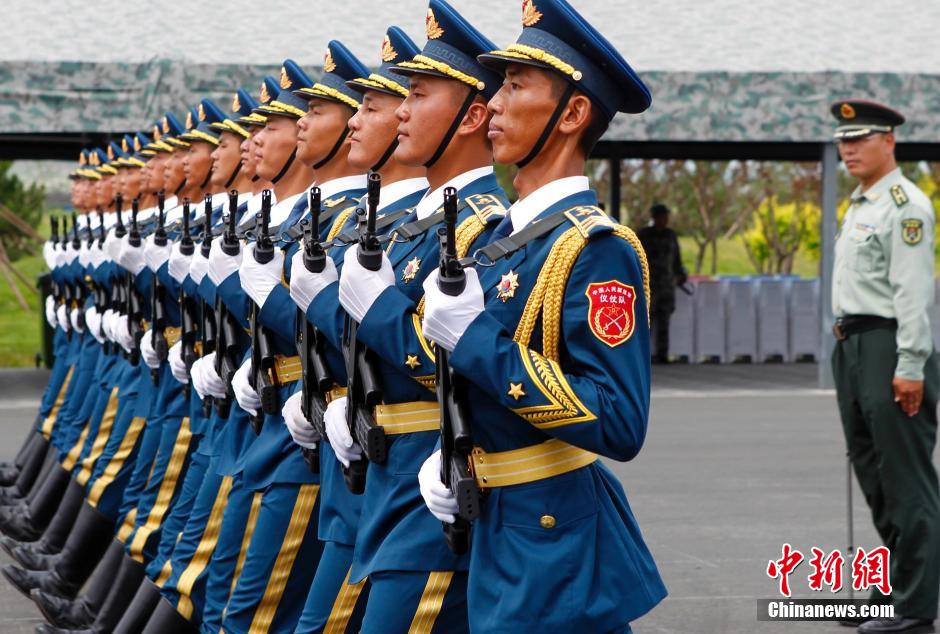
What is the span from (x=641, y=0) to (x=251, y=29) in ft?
14.2

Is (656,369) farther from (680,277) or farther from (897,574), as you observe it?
(897,574)

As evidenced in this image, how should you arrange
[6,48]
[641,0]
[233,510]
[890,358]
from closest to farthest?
[233,510], [890,358], [6,48], [641,0]

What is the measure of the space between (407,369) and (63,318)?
21.5 feet

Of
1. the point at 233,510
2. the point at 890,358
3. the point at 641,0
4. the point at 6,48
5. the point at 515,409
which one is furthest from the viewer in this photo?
the point at 641,0

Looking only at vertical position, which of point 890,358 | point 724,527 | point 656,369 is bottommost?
point 656,369

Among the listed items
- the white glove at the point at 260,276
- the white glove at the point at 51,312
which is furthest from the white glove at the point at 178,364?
the white glove at the point at 51,312

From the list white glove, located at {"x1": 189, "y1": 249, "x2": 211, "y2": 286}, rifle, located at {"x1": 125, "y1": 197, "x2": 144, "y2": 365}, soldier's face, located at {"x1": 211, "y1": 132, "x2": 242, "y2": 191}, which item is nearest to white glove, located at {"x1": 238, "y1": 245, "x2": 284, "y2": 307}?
white glove, located at {"x1": 189, "y1": 249, "x2": 211, "y2": 286}

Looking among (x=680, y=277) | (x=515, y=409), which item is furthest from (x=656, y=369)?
(x=515, y=409)

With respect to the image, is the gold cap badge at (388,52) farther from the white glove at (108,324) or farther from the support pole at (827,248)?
the support pole at (827,248)

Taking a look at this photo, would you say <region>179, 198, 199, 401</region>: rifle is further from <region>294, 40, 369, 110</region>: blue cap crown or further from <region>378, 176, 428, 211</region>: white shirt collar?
<region>378, 176, 428, 211</region>: white shirt collar

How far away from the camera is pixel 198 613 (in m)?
5.28

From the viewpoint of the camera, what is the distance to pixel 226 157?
21.9 feet

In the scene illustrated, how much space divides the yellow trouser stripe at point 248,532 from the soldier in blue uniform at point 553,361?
1.58 metres

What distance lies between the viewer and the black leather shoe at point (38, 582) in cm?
686
